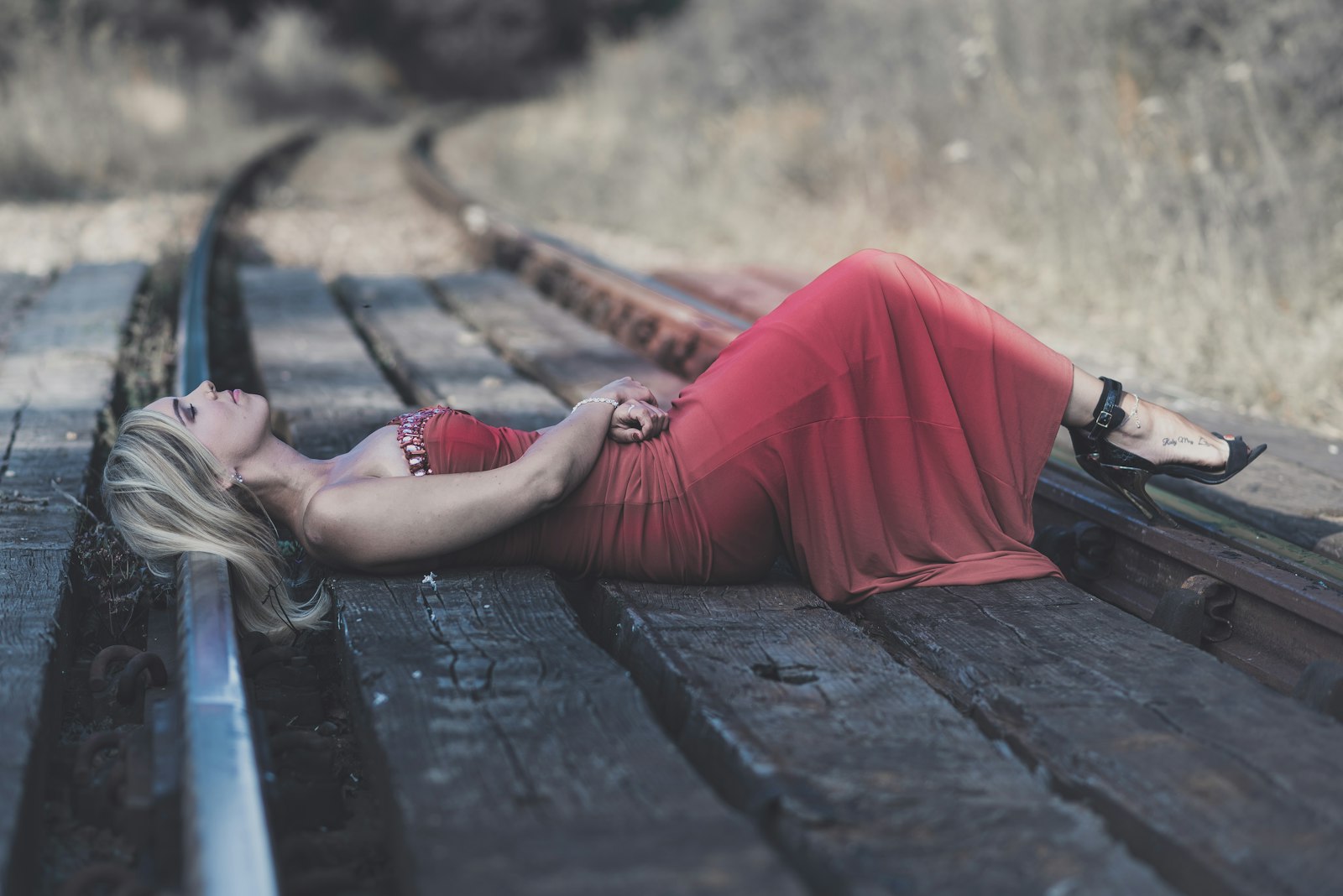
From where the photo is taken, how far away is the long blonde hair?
252 cm

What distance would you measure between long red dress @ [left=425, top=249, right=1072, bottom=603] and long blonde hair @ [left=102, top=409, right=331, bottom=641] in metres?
0.37

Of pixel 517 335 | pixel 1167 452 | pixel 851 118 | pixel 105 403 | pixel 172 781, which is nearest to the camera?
pixel 172 781

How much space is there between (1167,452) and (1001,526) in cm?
43

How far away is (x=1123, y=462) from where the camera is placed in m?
2.90

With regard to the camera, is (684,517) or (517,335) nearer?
(684,517)

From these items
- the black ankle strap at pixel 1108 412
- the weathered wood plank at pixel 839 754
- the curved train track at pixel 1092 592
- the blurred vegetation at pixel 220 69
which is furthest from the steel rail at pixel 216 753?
the blurred vegetation at pixel 220 69

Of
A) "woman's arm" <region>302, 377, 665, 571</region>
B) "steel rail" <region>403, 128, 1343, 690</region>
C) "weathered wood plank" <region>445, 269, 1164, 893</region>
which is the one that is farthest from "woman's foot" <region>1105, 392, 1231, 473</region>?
"woman's arm" <region>302, 377, 665, 571</region>

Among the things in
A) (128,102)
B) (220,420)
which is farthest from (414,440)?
(128,102)

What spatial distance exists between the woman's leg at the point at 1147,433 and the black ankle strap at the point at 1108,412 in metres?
0.01

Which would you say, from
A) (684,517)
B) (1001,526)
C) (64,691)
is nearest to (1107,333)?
(1001,526)

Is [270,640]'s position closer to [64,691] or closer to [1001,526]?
[64,691]

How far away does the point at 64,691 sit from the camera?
2.44m

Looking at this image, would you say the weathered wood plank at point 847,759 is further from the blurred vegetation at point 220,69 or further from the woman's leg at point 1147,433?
the blurred vegetation at point 220,69

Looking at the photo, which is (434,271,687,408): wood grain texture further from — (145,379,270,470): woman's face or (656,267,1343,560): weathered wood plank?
(656,267,1343,560): weathered wood plank
